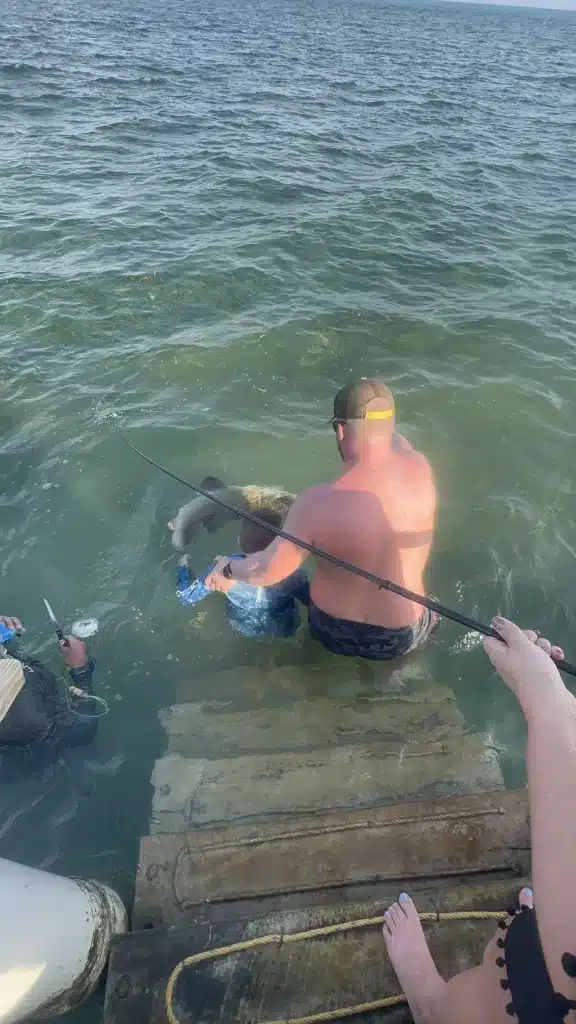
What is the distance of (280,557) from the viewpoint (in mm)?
3840

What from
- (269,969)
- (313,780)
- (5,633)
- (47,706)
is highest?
(5,633)

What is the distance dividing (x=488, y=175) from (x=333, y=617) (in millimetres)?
17081

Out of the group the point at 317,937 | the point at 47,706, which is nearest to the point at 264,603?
the point at 47,706

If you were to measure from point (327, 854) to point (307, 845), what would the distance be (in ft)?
0.37

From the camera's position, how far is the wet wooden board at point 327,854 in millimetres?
3119

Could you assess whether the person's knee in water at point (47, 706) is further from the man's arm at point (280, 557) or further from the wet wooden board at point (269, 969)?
the wet wooden board at point (269, 969)

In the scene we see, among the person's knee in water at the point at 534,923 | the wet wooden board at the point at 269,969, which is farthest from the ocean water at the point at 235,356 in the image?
the person's knee in water at the point at 534,923

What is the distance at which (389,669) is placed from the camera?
4.75 meters

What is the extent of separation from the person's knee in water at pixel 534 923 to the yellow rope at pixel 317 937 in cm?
15

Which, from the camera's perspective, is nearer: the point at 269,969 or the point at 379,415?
the point at 269,969

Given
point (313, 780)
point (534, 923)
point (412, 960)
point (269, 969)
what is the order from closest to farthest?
point (534, 923) → point (412, 960) → point (269, 969) → point (313, 780)

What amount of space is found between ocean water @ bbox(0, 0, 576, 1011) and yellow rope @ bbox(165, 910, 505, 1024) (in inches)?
51.2

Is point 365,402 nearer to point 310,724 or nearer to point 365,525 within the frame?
point 365,525

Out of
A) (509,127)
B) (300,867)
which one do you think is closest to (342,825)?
(300,867)
